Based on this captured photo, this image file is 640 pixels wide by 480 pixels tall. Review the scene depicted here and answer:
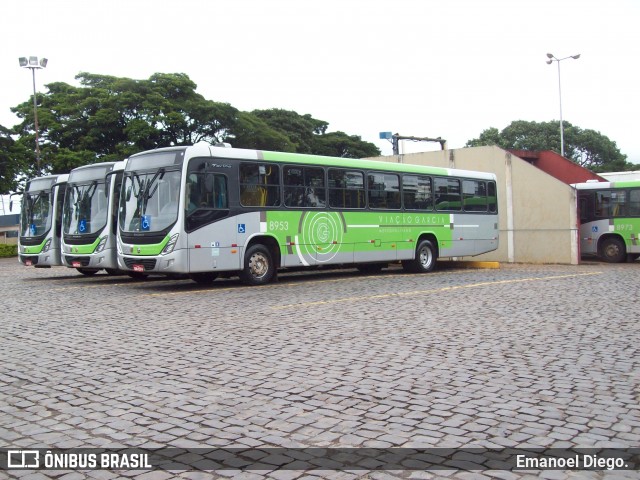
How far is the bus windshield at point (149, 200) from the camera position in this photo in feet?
49.8

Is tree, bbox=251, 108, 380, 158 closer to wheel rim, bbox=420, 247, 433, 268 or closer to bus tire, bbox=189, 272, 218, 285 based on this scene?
wheel rim, bbox=420, 247, 433, 268

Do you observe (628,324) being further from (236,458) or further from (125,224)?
(125,224)

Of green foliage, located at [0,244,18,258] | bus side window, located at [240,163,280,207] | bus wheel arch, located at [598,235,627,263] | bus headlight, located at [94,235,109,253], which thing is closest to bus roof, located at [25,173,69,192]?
bus headlight, located at [94,235,109,253]

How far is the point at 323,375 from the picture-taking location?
665 centimetres

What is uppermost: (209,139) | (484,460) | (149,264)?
(209,139)

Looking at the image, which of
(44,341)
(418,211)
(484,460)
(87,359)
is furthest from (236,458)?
(418,211)

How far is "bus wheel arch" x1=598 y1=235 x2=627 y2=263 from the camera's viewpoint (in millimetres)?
26484

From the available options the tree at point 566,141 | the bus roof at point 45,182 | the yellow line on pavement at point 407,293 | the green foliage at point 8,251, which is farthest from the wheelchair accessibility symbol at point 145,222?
the tree at point 566,141

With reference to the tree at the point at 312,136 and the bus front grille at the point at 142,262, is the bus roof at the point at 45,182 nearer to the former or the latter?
the bus front grille at the point at 142,262

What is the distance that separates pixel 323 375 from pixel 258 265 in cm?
1004

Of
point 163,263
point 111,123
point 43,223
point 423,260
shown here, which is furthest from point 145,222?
point 111,123

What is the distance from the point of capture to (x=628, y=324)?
31.8 feet

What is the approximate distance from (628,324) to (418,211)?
1164 centimetres

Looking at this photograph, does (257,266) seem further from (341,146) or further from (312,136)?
(341,146)
